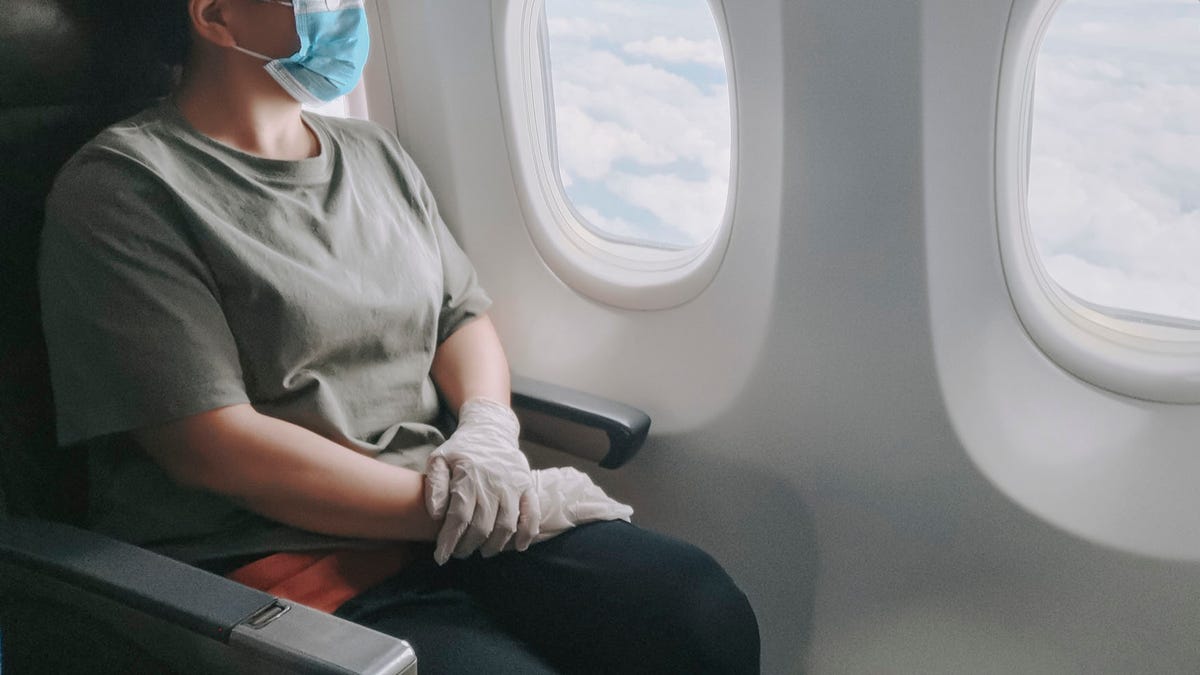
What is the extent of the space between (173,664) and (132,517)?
1.07 ft

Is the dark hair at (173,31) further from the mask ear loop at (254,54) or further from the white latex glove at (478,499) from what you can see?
the white latex glove at (478,499)

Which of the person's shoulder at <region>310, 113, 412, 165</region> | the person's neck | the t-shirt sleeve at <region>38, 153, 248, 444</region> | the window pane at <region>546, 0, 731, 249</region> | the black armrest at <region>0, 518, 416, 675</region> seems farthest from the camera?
the window pane at <region>546, 0, 731, 249</region>

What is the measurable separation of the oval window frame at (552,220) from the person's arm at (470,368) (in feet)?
1.20

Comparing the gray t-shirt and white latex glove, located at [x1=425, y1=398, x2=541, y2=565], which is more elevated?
the gray t-shirt

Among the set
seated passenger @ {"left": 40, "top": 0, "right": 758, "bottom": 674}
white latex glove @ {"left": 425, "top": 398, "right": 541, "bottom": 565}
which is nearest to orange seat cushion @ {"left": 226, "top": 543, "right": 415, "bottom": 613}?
seated passenger @ {"left": 40, "top": 0, "right": 758, "bottom": 674}

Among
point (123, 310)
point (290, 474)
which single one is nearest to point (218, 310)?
point (123, 310)

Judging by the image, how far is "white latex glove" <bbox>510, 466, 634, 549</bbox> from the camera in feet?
5.02

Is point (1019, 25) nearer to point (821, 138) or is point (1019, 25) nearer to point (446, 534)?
point (821, 138)

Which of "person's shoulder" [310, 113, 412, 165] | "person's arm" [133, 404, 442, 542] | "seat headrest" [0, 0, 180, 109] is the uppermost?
"seat headrest" [0, 0, 180, 109]

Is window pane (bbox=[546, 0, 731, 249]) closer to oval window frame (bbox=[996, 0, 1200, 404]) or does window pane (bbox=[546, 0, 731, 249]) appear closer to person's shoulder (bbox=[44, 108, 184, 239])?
oval window frame (bbox=[996, 0, 1200, 404])

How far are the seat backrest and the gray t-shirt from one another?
0.26ft

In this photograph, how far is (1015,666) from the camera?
5.69 ft

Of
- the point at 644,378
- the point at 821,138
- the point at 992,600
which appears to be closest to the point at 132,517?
the point at 644,378

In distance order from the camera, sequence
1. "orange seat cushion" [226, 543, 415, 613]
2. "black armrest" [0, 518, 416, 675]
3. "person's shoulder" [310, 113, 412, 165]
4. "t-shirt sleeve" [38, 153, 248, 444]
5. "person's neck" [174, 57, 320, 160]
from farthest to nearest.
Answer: "person's shoulder" [310, 113, 412, 165]
"person's neck" [174, 57, 320, 160]
"orange seat cushion" [226, 543, 415, 613]
"t-shirt sleeve" [38, 153, 248, 444]
"black armrest" [0, 518, 416, 675]
